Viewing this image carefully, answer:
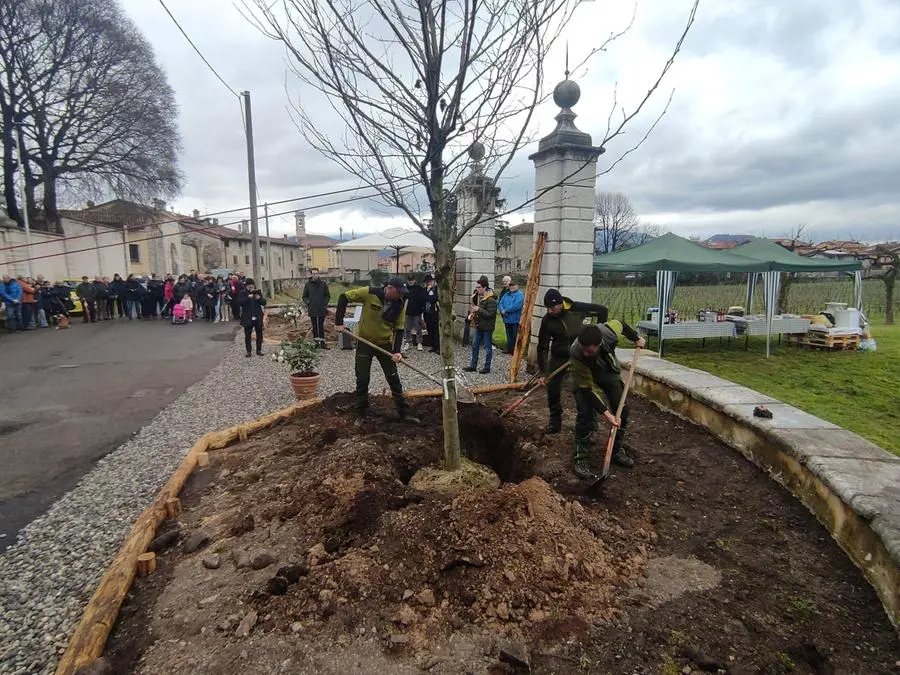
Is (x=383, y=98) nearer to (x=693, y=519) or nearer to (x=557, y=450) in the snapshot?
(x=557, y=450)

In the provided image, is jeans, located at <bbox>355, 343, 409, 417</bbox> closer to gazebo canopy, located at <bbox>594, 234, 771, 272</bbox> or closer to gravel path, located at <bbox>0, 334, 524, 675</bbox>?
gravel path, located at <bbox>0, 334, 524, 675</bbox>

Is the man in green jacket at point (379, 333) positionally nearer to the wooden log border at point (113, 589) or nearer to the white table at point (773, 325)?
the wooden log border at point (113, 589)

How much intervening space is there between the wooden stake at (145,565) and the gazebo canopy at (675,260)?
919 cm

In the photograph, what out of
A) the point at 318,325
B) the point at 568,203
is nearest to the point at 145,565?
the point at 568,203

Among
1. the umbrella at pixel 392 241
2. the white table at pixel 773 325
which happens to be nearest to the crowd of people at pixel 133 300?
the umbrella at pixel 392 241

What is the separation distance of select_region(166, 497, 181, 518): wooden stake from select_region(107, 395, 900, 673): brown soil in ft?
0.39

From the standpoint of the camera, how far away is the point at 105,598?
8.32 feet

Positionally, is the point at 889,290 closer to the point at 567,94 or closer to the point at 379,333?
the point at 567,94

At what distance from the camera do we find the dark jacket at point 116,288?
16.6 meters

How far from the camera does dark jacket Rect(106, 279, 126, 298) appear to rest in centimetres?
1662

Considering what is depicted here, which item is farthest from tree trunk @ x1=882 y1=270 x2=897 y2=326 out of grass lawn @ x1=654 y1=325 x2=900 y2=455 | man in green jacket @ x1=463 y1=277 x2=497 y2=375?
man in green jacket @ x1=463 y1=277 x2=497 y2=375

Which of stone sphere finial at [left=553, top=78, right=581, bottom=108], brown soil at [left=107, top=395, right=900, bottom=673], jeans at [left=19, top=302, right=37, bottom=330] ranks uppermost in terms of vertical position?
stone sphere finial at [left=553, top=78, right=581, bottom=108]

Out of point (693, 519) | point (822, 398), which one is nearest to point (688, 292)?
point (822, 398)

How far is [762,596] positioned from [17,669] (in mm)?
3793
